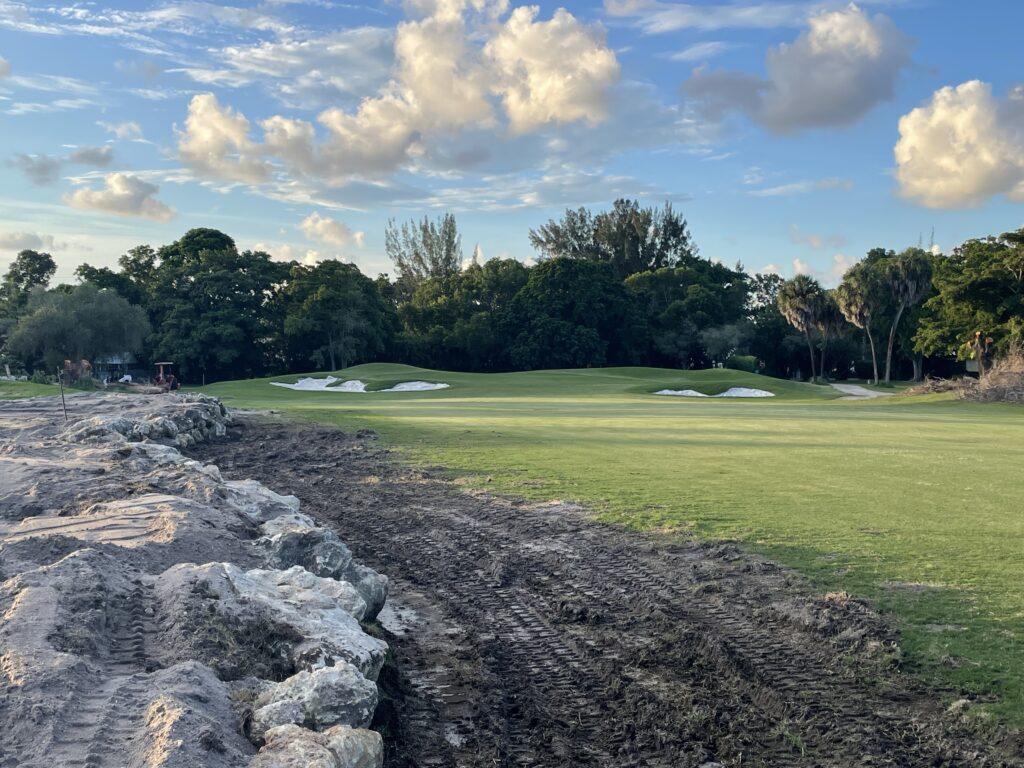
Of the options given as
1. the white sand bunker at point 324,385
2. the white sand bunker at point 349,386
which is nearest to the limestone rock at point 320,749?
the white sand bunker at point 349,386

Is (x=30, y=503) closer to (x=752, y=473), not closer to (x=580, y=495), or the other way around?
(x=580, y=495)

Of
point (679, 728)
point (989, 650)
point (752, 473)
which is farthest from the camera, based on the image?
point (752, 473)

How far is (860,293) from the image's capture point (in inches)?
2594

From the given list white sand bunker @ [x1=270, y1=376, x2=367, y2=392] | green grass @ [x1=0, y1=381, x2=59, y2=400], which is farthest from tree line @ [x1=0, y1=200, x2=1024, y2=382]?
green grass @ [x1=0, y1=381, x2=59, y2=400]

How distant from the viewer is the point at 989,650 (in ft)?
21.1

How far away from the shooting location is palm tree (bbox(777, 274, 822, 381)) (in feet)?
233

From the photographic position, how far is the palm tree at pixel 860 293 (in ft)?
216

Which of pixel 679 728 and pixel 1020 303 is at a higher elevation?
pixel 1020 303

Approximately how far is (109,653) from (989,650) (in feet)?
20.6

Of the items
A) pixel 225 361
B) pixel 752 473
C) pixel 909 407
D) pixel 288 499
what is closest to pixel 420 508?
pixel 288 499

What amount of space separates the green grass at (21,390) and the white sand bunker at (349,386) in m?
16.2

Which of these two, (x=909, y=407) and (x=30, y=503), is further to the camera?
(x=909, y=407)

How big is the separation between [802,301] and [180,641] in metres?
71.1

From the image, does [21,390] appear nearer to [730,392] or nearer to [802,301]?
[730,392]
